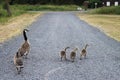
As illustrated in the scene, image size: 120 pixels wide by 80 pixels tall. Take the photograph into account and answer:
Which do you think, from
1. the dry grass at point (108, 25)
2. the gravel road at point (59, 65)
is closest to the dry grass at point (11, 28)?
the gravel road at point (59, 65)

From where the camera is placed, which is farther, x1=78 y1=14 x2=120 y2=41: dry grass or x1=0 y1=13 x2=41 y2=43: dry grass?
x1=78 y1=14 x2=120 y2=41: dry grass

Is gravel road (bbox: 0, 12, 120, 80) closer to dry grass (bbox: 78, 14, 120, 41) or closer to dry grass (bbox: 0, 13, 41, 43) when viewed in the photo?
dry grass (bbox: 0, 13, 41, 43)

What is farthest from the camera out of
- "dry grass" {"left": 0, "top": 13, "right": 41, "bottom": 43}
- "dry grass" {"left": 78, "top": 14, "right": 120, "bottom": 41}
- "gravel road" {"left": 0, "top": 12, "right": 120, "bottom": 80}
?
"dry grass" {"left": 78, "top": 14, "right": 120, "bottom": 41}

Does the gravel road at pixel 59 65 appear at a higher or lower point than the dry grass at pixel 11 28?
higher

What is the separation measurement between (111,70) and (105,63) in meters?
1.53

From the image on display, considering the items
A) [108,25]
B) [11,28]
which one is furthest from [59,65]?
[108,25]

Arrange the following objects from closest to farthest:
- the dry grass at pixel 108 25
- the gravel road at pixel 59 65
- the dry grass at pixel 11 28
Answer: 1. the gravel road at pixel 59 65
2. the dry grass at pixel 11 28
3. the dry grass at pixel 108 25

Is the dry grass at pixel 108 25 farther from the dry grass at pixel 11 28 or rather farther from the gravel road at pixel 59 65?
the gravel road at pixel 59 65

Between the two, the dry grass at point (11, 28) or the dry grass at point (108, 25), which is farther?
the dry grass at point (108, 25)

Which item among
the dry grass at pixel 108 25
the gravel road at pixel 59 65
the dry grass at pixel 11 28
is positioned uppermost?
the gravel road at pixel 59 65

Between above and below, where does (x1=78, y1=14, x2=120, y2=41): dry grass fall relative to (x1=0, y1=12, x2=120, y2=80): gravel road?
below

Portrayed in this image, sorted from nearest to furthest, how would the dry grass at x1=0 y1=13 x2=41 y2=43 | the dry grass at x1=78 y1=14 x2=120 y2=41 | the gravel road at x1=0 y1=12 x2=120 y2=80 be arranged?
the gravel road at x1=0 y1=12 x2=120 y2=80 < the dry grass at x1=0 y1=13 x2=41 y2=43 < the dry grass at x1=78 y1=14 x2=120 y2=41

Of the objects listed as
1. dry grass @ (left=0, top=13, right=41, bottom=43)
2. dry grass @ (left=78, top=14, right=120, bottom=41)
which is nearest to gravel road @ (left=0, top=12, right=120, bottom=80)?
dry grass @ (left=0, top=13, right=41, bottom=43)

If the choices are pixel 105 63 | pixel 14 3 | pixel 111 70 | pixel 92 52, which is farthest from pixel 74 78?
pixel 14 3
